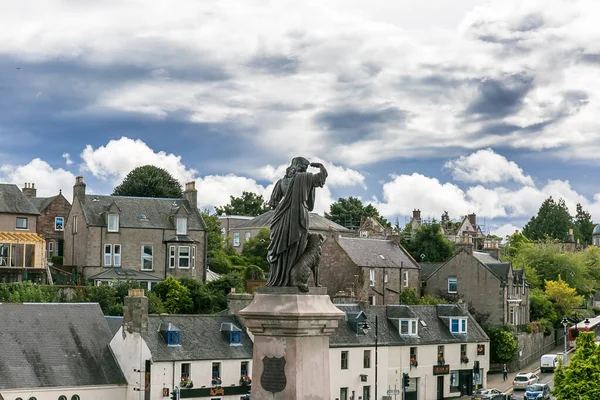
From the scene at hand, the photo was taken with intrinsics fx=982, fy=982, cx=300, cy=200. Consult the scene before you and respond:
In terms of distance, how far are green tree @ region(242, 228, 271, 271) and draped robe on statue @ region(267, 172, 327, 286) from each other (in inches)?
2710

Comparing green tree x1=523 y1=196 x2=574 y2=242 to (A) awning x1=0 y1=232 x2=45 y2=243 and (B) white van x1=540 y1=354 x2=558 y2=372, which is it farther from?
(A) awning x1=0 y1=232 x2=45 y2=243

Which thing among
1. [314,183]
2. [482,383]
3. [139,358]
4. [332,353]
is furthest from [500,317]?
[314,183]

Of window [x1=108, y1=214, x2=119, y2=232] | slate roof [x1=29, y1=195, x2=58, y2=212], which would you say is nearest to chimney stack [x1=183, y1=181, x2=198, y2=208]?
window [x1=108, y1=214, x2=119, y2=232]

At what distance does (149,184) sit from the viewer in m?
92.2

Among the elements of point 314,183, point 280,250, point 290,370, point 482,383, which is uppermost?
point 314,183

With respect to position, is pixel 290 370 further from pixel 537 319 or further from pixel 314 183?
pixel 537 319

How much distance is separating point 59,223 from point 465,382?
33.2 m

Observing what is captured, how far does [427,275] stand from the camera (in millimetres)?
87000

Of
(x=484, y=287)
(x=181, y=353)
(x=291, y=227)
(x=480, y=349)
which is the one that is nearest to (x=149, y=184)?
(x=484, y=287)

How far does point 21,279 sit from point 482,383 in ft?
104

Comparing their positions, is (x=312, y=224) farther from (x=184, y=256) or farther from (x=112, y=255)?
(x=112, y=255)

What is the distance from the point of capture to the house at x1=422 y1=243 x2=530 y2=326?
7662 centimetres

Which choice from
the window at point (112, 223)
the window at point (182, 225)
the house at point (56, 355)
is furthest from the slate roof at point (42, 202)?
the house at point (56, 355)

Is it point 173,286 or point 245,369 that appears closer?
point 245,369
